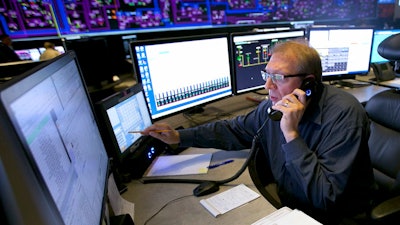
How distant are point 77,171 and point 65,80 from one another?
0.23 meters

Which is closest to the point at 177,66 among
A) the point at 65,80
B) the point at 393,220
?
the point at 65,80

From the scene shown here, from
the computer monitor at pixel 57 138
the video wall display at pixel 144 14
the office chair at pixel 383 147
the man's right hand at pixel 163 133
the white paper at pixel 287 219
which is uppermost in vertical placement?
the video wall display at pixel 144 14

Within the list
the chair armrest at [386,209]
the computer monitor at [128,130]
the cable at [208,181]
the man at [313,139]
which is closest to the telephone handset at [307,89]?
the man at [313,139]

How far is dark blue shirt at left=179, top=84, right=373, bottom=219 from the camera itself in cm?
90

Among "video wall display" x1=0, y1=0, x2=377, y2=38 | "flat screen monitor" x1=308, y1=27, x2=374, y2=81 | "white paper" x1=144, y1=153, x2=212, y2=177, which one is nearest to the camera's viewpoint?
"white paper" x1=144, y1=153, x2=212, y2=177

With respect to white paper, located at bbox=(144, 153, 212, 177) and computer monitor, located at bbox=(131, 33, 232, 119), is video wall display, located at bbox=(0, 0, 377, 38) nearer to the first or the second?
computer monitor, located at bbox=(131, 33, 232, 119)

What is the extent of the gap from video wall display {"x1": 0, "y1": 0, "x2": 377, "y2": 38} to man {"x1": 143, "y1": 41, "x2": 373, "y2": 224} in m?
2.55

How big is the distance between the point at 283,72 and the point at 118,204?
2.62ft

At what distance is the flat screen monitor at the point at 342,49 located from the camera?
1.98 meters

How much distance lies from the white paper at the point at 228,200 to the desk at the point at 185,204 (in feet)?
0.05

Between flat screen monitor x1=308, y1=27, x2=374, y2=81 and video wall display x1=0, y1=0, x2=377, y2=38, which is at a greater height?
video wall display x1=0, y1=0, x2=377, y2=38

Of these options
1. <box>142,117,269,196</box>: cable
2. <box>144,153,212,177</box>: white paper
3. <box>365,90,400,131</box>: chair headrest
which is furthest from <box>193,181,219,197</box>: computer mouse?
<box>365,90,400,131</box>: chair headrest

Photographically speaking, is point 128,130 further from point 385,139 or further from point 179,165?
point 385,139

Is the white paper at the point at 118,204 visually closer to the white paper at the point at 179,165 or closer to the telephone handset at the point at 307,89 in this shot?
the white paper at the point at 179,165
